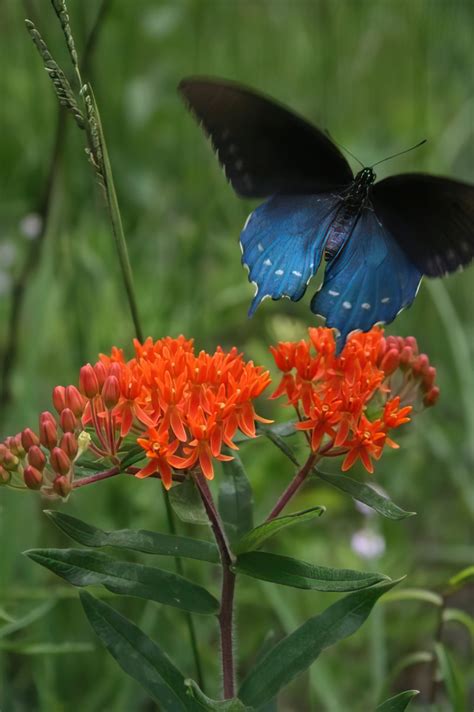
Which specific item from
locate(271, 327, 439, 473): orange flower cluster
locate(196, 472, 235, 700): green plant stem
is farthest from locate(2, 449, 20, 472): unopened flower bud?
locate(271, 327, 439, 473): orange flower cluster

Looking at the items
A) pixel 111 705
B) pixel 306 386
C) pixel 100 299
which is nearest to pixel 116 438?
pixel 306 386

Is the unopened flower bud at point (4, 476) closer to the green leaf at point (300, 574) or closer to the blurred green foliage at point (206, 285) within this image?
the green leaf at point (300, 574)

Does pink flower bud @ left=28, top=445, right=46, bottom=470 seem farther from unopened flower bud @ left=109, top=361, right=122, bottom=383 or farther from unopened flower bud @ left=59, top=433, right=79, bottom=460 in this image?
unopened flower bud @ left=109, top=361, right=122, bottom=383

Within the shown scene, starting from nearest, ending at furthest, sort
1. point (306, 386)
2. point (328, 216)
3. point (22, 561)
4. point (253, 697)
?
point (253, 697), point (306, 386), point (328, 216), point (22, 561)

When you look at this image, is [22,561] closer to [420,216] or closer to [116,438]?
[116,438]

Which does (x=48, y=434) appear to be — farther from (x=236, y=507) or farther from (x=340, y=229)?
(x=340, y=229)

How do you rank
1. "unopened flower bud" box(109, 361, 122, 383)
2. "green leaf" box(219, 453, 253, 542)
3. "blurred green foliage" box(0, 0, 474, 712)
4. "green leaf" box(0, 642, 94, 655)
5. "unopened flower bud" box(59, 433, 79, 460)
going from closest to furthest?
"unopened flower bud" box(59, 433, 79, 460) < "unopened flower bud" box(109, 361, 122, 383) < "green leaf" box(219, 453, 253, 542) < "green leaf" box(0, 642, 94, 655) < "blurred green foliage" box(0, 0, 474, 712)
